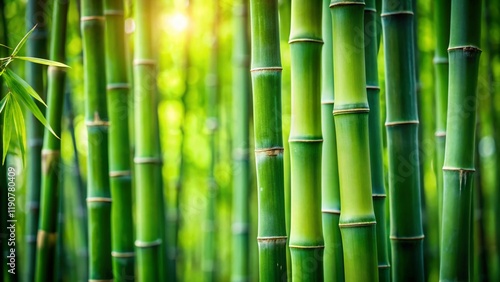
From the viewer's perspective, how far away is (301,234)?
113 cm

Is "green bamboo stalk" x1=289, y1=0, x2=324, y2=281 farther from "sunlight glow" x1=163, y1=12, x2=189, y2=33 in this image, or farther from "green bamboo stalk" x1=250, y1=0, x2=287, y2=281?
"sunlight glow" x1=163, y1=12, x2=189, y2=33

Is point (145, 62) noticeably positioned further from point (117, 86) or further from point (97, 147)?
point (97, 147)

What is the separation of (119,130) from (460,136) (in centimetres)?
84

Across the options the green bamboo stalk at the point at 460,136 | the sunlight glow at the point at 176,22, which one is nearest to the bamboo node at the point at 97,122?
the green bamboo stalk at the point at 460,136

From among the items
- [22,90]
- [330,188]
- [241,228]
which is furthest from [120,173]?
[241,228]

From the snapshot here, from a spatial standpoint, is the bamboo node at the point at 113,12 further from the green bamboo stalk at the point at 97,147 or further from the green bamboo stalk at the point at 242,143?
the green bamboo stalk at the point at 242,143

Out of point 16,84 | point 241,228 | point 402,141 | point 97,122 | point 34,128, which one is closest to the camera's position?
point 16,84

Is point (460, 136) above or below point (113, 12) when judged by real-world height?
below

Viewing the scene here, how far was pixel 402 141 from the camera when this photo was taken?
4.26 ft

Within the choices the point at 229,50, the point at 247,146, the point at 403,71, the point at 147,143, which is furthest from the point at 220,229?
the point at 403,71

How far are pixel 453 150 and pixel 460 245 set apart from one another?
0.20 meters

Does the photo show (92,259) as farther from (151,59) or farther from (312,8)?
(312,8)

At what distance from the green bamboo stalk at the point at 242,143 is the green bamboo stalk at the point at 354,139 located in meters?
1.18

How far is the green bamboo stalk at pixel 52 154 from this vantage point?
145 centimetres
